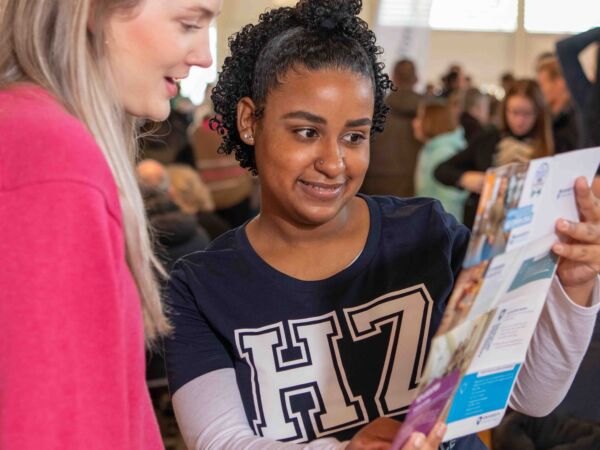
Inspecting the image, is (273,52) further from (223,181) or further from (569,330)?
(223,181)

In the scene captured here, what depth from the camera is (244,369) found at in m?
1.66

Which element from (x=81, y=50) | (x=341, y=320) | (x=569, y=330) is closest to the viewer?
(x=81, y=50)

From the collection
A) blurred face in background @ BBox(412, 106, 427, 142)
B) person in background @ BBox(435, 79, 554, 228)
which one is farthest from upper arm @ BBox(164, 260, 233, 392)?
blurred face in background @ BBox(412, 106, 427, 142)

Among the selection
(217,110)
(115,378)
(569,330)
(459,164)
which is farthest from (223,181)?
(115,378)

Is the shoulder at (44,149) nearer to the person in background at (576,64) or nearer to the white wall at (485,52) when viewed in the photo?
the person in background at (576,64)

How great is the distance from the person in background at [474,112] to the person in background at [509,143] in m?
0.82

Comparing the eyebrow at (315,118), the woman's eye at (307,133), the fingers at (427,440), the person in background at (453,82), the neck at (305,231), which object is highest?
the eyebrow at (315,118)

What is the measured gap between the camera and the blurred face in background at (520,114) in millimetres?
4414

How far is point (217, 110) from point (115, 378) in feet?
3.19

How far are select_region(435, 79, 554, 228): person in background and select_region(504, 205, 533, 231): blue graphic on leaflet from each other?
306 cm

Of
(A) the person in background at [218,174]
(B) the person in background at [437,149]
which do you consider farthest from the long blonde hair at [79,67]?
(A) the person in background at [218,174]

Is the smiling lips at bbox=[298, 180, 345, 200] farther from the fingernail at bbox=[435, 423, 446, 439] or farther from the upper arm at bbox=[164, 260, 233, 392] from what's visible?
the fingernail at bbox=[435, 423, 446, 439]

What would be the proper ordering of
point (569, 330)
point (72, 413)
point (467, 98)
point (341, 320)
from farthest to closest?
1. point (467, 98)
2. point (341, 320)
3. point (569, 330)
4. point (72, 413)

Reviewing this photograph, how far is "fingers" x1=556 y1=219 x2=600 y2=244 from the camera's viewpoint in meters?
1.31
